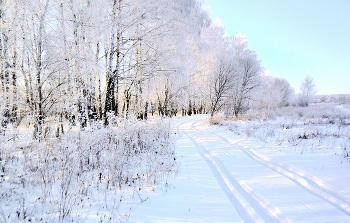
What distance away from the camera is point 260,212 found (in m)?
2.48

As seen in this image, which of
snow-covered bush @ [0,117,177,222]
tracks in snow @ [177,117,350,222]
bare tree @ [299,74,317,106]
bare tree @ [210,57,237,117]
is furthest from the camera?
bare tree @ [299,74,317,106]

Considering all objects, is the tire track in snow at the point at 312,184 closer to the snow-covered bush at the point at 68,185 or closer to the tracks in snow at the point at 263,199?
the tracks in snow at the point at 263,199

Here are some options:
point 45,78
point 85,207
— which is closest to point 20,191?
point 85,207

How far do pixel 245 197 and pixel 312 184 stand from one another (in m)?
1.61

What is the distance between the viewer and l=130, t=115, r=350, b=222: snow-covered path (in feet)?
7.75

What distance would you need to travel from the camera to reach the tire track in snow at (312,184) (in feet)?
8.59

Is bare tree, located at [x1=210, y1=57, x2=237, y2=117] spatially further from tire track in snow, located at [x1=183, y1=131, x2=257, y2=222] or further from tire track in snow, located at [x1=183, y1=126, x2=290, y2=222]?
tire track in snow, located at [x1=183, y1=126, x2=290, y2=222]

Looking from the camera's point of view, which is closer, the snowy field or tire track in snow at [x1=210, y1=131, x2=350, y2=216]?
the snowy field

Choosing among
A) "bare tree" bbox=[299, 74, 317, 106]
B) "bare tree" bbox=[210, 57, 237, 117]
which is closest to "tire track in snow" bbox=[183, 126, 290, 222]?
"bare tree" bbox=[210, 57, 237, 117]

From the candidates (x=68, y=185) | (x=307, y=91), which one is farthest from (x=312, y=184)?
(x=307, y=91)

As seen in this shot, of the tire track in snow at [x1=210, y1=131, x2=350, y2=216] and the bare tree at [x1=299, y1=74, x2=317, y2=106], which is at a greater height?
the bare tree at [x1=299, y1=74, x2=317, y2=106]

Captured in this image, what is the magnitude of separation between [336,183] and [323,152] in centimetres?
255

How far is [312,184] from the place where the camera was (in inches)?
129

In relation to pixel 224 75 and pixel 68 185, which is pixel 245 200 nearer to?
pixel 68 185
